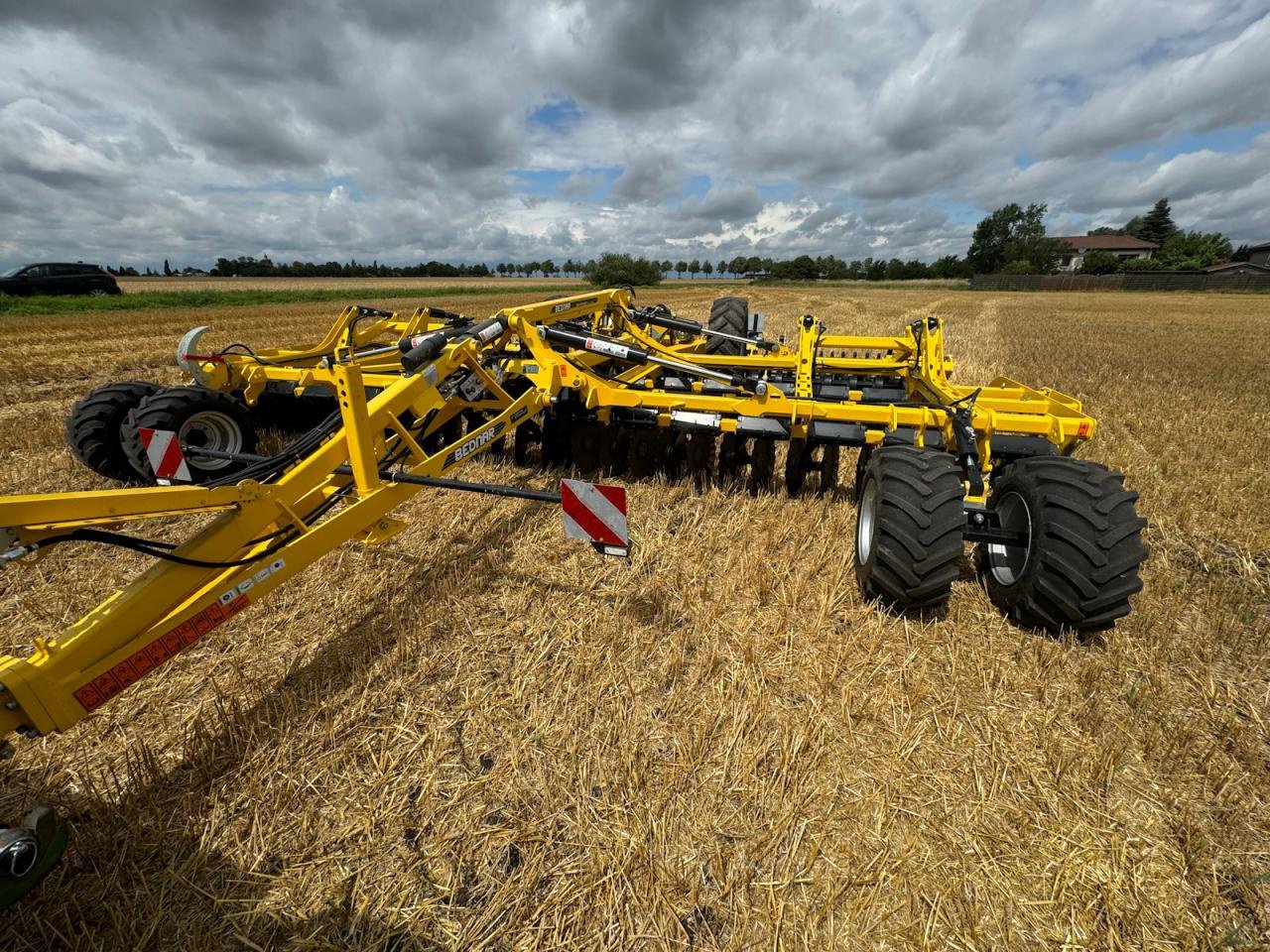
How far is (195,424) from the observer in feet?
15.6

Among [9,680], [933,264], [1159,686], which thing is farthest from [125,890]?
[933,264]

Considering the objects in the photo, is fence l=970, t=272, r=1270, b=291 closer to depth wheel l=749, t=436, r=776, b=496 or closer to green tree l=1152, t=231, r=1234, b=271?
green tree l=1152, t=231, r=1234, b=271

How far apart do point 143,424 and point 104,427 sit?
55cm

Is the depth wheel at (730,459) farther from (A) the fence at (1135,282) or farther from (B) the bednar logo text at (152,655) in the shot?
(A) the fence at (1135,282)

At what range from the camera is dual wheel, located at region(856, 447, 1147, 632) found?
2.80 meters

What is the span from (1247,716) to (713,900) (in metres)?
2.64

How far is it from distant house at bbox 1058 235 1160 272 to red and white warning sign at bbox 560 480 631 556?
110 m

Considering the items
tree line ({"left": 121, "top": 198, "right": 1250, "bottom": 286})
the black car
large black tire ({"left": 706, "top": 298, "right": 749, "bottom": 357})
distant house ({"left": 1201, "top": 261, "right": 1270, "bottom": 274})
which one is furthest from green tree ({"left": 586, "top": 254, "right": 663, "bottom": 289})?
distant house ({"left": 1201, "top": 261, "right": 1270, "bottom": 274})

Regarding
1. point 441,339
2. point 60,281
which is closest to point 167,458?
point 441,339

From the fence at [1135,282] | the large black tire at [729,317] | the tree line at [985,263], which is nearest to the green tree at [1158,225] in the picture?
the tree line at [985,263]

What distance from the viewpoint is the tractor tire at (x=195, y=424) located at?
4430 mm

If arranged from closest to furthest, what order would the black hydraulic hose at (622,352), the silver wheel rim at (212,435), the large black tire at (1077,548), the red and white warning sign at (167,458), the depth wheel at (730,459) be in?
the red and white warning sign at (167,458)
the large black tire at (1077,548)
the black hydraulic hose at (622,352)
the silver wheel rim at (212,435)
the depth wheel at (730,459)

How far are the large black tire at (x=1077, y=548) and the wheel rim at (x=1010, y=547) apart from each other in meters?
0.15

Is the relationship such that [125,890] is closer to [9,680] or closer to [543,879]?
[9,680]
